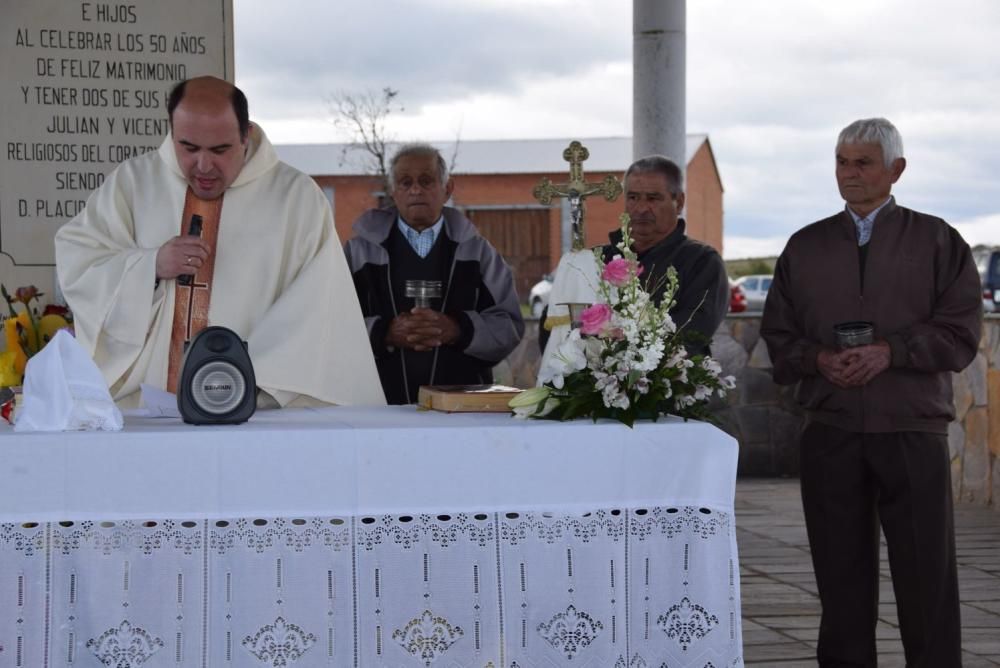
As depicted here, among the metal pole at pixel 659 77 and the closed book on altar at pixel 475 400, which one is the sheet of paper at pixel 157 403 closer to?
the closed book on altar at pixel 475 400

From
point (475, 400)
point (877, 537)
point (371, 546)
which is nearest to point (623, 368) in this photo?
point (475, 400)

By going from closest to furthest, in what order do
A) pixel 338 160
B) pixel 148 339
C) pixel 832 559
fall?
pixel 148 339, pixel 832 559, pixel 338 160

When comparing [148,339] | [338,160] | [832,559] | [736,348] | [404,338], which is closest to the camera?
[148,339]

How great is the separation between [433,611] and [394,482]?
296mm

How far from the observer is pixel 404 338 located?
4.61 meters

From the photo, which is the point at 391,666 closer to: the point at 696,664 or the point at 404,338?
the point at 696,664

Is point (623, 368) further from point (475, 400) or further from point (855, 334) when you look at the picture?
point (855, 334)

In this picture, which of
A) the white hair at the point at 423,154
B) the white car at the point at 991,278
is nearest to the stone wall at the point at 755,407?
the white hair at the point at 423,154

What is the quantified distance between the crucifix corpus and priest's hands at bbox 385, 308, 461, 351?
58 cm

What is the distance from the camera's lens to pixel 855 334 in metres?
3.95

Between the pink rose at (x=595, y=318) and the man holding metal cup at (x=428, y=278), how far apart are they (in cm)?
146

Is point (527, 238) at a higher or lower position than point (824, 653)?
higher

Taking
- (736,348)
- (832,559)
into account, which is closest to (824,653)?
(832,559)

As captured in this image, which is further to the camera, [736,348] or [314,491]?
[736,348]
